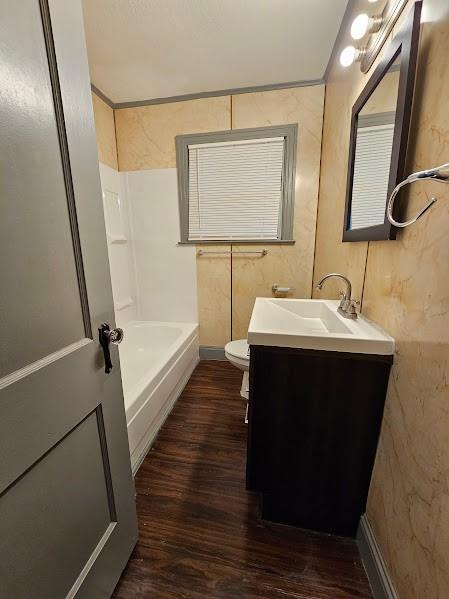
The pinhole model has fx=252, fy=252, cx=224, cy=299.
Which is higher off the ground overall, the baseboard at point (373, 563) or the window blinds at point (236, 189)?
the window blinds at point (236, 189)

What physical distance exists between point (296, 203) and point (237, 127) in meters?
0.83

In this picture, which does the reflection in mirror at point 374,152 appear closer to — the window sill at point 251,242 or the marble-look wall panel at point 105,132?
the window sill at point 251,242

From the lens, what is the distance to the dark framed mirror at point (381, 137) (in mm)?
790

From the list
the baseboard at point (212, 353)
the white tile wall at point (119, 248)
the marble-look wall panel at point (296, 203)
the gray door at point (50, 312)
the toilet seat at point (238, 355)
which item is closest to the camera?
the gray door at point (50, 312)

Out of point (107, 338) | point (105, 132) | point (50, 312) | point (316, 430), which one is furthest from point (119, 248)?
point (316, 430)

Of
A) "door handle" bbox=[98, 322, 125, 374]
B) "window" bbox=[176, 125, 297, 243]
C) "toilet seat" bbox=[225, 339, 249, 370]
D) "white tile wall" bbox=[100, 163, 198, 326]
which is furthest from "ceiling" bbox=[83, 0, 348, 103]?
"toilet seat" bbox=[225, 339, 249, 370]

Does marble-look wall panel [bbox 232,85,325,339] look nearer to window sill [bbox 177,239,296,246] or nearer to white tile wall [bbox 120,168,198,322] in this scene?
window sill [bbox 177,239,296,246]

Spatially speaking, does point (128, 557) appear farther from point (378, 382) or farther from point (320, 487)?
point (378, 382)

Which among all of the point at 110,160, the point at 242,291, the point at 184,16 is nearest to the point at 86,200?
the point at 184,16

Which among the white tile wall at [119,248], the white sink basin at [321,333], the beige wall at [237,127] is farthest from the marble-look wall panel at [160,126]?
the white sink basin at [321,333]

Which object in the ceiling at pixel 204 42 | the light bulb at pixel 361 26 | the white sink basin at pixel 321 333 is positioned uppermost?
the ceiling at pixel 204 42

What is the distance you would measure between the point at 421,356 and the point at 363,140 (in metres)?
1.06

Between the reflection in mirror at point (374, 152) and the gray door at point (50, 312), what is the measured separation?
3.34 ft

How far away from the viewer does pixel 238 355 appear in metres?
1.77
